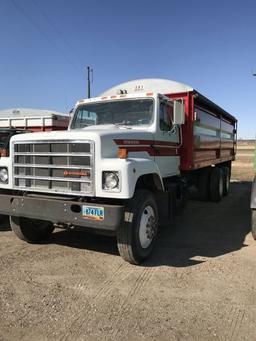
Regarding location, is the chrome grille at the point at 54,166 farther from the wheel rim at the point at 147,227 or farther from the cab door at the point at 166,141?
the cab door at the point at 166,141

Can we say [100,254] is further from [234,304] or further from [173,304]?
[234,304]

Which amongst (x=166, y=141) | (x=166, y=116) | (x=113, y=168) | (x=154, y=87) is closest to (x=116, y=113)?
(x=166, y=116)

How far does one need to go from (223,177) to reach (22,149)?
7.85 metres

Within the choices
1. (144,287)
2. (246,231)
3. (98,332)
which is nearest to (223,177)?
(246,231)

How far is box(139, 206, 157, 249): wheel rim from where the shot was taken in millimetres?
5105

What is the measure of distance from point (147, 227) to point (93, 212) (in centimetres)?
109

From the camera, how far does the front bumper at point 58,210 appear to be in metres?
4.42

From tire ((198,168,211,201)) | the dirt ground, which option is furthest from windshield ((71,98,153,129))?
tire ((198,168,211,201))

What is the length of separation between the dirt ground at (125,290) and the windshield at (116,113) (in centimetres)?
214

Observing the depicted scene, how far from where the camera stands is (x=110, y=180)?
4.50 meters

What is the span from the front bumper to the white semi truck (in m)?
0.01

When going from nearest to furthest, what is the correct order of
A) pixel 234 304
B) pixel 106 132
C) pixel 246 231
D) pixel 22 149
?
pixel 234 304 → pixel 106 132 → pixel 22 149 → pixel 246 231

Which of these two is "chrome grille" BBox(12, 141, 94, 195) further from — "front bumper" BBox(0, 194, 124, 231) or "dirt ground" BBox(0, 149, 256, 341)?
"dirt ground" BBox(0, 149, 256, 341)

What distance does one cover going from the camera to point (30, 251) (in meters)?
5.66
